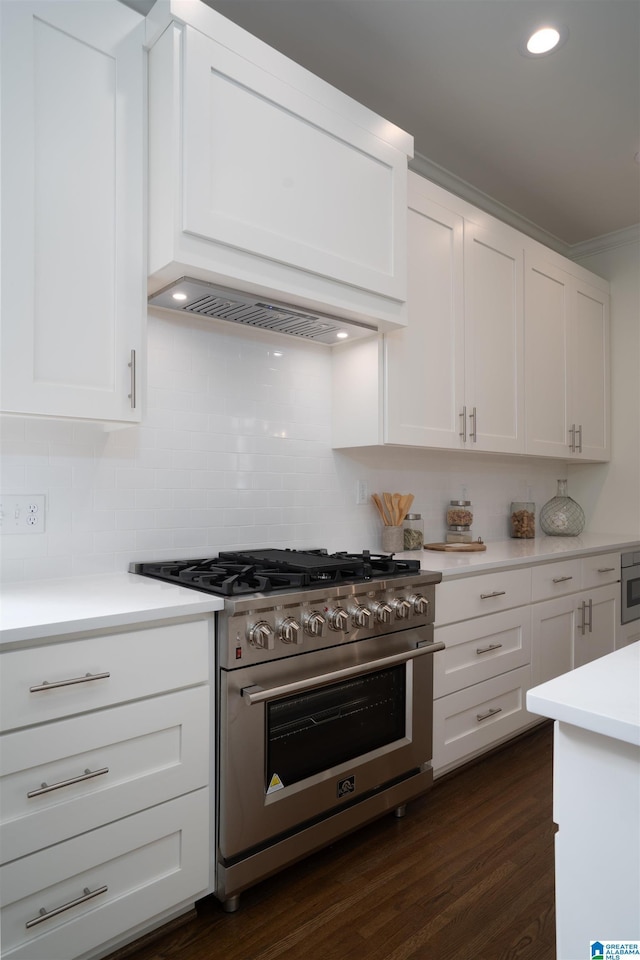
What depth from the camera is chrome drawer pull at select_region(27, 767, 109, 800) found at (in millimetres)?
1376

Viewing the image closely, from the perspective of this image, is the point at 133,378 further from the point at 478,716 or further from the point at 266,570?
the point at 478,716

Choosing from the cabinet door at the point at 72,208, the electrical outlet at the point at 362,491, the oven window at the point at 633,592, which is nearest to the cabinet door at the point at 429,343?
the electrical outlet at the point at 362,491

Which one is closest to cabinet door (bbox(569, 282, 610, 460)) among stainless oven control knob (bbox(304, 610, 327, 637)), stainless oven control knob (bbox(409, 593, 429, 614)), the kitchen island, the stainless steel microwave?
the stainless steel microwave

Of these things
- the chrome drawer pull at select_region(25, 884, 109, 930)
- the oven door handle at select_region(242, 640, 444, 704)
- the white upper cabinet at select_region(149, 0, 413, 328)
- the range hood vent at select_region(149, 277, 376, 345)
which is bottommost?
the chrome drawer pull at select_region(25, 884, 109, 930)

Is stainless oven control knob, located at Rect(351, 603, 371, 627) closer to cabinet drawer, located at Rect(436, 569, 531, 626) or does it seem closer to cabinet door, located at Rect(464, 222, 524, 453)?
cabinet drawer, located at Rect(436, 569, 531, 626)

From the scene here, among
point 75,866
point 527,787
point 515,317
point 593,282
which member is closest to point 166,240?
point 75,866

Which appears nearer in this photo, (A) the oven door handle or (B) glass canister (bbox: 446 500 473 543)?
(A) the oven door handle

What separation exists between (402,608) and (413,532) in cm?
92

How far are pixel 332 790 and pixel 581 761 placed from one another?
4.04 ft

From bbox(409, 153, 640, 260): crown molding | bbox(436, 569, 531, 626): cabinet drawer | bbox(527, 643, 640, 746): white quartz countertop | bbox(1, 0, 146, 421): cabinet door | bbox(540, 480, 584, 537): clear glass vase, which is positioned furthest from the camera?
bbox(540, 480, 584, 537): clear glass vase

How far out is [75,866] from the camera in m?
1.43

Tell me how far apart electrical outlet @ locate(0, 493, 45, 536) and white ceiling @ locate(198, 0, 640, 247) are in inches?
71.9

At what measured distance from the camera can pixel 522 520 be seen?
3.77 metres

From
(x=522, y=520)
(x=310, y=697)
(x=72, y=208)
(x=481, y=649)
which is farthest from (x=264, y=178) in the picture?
(x=522, y=520)
